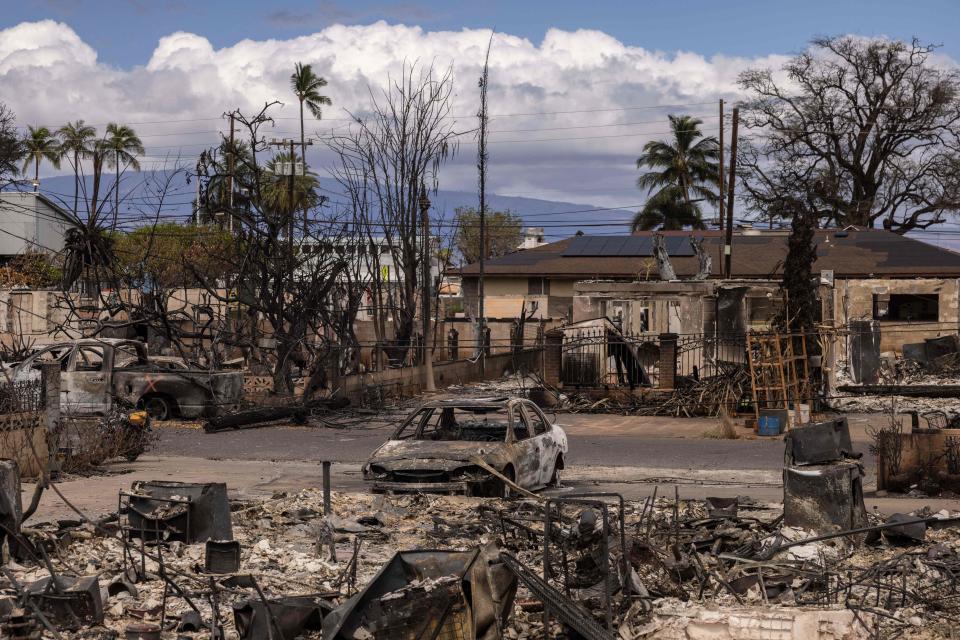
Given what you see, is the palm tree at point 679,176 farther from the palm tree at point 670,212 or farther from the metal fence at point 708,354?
the metal fence at point 708,354

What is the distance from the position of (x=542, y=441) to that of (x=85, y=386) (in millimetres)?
10602

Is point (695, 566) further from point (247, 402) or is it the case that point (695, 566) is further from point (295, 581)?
point (247, 402)

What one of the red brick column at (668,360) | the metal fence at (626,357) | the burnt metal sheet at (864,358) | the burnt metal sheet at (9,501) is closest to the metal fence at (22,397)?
the burnt metal sheet at (9,501)

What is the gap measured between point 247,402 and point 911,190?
46195mm

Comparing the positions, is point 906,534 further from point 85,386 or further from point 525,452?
point 85,386

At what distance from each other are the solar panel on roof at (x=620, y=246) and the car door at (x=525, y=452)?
31257 mm

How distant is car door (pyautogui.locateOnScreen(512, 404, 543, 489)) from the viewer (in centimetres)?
1345

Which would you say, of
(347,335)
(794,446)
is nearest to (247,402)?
(347,335)

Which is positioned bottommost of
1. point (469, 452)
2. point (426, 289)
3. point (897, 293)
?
point (469, 452)

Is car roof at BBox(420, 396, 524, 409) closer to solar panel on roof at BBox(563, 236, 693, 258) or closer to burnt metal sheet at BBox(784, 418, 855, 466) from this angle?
burnt metal sheet at BBox(784, 418, 855, 466)

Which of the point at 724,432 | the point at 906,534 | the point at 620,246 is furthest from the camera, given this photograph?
the point at 620,246

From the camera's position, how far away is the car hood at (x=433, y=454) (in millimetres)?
12836

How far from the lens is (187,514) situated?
10.1 m

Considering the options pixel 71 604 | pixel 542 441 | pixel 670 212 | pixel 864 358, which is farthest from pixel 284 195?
pixel 670 212
